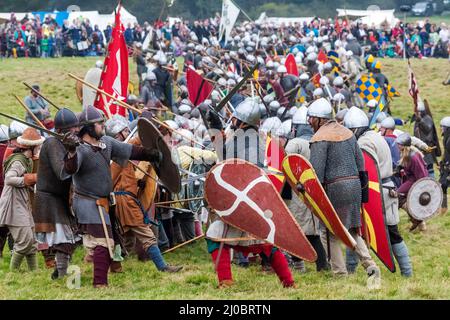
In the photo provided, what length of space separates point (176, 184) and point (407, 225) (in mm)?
5439

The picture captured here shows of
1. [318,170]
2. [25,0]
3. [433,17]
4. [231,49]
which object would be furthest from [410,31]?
[318,170]

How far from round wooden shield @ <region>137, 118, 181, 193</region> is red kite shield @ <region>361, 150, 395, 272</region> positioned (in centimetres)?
170

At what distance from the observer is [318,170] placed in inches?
308

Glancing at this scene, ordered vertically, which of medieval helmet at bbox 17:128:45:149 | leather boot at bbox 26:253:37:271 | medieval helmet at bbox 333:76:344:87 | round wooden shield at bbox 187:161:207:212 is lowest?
leather boot at bbox 26:253:37:271

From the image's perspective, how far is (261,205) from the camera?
23.3 ft

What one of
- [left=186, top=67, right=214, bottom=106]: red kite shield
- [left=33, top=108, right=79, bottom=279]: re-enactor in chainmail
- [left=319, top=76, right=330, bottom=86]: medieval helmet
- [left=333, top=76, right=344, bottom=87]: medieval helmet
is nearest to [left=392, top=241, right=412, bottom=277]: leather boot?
[left=33, top=108, right=79, bottom=279]: re-enactor in chainmail

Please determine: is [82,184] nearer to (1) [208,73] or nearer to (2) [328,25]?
(1) [208,73]

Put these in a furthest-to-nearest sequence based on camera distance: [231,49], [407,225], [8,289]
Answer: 1. [231,49]
2. [407,225]
3. [8,289]

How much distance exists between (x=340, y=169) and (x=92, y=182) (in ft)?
6.36

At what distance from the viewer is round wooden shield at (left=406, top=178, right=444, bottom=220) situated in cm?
1009

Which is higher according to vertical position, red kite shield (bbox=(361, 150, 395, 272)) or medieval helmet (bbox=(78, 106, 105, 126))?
medieval helmet (bbox=(78, 106, 105, 126))

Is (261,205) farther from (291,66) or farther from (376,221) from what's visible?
(291,66)

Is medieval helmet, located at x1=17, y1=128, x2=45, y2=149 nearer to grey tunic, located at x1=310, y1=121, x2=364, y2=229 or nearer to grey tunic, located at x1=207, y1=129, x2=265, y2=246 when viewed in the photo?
grey tunic, located at x1=207, y1=129, x2=265, y2=246

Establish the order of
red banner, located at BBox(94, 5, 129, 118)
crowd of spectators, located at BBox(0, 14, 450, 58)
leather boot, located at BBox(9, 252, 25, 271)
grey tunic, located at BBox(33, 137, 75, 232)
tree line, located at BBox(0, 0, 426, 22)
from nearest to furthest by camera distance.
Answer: grey tunic, located at BBox(33, 137, 75, 232)
leather boot, located at BBox(9, 252, 25, 271)
red banner, located at BBox(94, 5, 129, 118)
crowd of spectators, located at BBox(0, 14, 450, 58)
tree line, located at BBox(0, 0, 426, 22)
